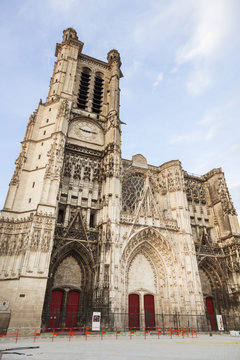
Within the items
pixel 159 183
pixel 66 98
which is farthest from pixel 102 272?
pixel 66 98

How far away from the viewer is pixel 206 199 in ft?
84.0

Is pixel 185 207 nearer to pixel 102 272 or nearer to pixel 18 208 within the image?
pixel 102 272

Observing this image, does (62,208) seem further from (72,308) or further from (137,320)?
(137,320)

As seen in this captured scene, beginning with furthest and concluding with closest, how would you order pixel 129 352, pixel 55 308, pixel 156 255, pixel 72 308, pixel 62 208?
1. pixel 156 255
2. pixel 62 208
3. pixel 72 308
4. pixel 55 308
5. pixel 129 352

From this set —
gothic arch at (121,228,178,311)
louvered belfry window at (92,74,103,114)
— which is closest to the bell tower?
louvered belfry window at (92,74,103,114)

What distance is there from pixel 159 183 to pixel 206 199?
558 centimetres

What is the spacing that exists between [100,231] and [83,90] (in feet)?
54.2

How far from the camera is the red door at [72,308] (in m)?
15.7

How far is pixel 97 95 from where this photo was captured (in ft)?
90.5

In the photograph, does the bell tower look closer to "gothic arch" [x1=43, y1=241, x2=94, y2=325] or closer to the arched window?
"gothic arch" [x1=43, y1=241, x2=94, y2=325]

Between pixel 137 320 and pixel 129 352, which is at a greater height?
pixel 137 320

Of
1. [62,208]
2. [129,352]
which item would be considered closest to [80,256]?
[62,208]

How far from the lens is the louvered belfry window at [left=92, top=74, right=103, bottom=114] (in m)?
26.5

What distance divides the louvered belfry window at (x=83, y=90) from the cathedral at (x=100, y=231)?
23 centimetres
